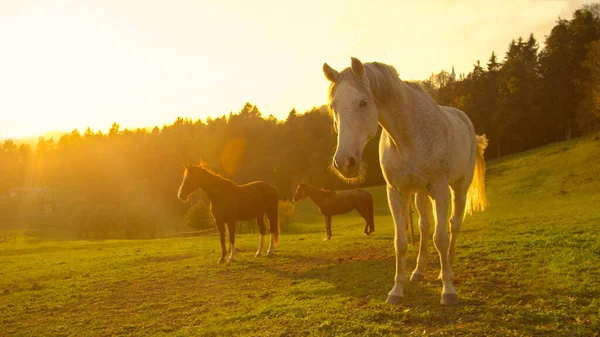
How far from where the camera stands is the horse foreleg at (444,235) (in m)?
5.23

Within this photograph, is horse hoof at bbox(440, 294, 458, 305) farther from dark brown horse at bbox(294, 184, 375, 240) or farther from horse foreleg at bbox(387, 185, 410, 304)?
dark brown horse at bbox(294, 184, 375, 240)

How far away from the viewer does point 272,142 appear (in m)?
72.8

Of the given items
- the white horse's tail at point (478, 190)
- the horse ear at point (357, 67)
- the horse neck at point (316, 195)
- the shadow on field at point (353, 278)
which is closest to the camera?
Answer: the horse ear at point (357, 67)

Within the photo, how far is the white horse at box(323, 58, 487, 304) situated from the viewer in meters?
4.80

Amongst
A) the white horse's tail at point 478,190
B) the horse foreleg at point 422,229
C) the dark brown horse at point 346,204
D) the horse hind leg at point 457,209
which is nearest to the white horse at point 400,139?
the horse hind leg at point 457,209

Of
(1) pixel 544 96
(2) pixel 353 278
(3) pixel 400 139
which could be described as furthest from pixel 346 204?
(1) pixel 544 96

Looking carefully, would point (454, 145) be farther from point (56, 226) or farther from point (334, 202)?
point (56, 226)

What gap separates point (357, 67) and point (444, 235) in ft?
7.51

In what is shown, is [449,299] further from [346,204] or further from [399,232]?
[346,204]

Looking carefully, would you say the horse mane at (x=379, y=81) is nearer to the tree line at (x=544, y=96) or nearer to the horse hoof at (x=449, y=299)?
the horse hoof at (x=449, y=299)

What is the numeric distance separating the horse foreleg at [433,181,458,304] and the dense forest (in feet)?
96.3

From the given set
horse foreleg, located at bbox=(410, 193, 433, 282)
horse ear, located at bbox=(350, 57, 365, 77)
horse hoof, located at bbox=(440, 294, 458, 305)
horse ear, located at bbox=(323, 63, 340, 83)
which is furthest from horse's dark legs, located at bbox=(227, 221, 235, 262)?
horse ear, located at bbox=(350, 57, 365, 77)

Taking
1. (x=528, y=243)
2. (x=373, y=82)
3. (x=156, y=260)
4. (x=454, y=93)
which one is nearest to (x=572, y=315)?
(x=373, y=82)

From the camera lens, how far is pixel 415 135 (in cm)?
536
